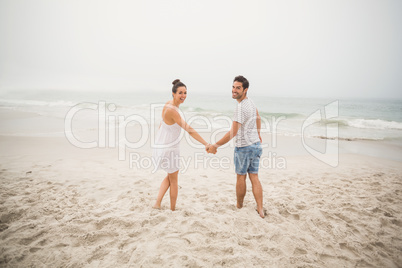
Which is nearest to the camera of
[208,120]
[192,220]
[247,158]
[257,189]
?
[192,220]

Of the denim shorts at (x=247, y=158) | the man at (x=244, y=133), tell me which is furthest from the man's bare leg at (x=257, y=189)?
the denim shorts at (x=247, y=158)

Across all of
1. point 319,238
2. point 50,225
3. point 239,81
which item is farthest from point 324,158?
point 50,225

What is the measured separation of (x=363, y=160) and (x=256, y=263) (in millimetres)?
7408

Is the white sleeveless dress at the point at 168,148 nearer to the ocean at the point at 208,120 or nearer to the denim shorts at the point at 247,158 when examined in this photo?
the denim shorts at the point at 247,158

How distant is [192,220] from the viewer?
3.08 m

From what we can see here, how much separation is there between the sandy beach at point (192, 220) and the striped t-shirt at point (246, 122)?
4.31 ft

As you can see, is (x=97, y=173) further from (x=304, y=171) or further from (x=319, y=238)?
(x=304, y=171)

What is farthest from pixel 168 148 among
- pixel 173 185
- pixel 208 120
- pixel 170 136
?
pixel 208 120

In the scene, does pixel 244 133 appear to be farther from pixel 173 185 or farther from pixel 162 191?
pixel 162 191

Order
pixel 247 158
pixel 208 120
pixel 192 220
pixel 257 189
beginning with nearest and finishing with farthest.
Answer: pixel 192 220 < pixel 247 158 < pixel 257 189 < pixel 208 120

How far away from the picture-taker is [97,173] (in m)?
5.26

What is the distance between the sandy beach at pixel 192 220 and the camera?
7.90ft

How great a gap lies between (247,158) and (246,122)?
0.61 metres

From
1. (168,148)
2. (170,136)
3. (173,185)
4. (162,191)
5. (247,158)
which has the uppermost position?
(170,136)
